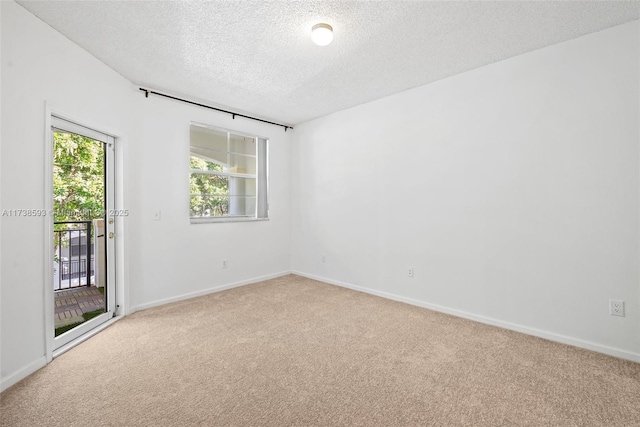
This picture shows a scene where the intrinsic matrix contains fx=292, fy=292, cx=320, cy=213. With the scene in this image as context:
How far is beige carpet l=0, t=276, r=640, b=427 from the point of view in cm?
169

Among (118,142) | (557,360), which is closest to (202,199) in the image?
(118,142)

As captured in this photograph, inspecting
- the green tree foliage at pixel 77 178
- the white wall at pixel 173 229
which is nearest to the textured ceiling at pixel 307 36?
the white wall at pixel 173 229

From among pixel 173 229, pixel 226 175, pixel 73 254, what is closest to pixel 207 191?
pixel 226 175

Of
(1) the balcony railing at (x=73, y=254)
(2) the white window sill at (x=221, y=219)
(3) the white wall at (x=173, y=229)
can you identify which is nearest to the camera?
(1) the balcony railing at (x=73, y=254)

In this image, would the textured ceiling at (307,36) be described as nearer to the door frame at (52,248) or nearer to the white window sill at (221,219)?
the door frame at (52,248)

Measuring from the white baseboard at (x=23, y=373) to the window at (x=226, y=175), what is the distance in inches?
82.9

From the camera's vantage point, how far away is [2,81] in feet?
6.25

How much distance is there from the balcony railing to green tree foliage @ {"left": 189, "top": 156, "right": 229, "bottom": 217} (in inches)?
48.3

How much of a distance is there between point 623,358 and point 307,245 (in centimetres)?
373

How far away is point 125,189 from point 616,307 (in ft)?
15.6

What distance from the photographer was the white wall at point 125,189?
1.99m

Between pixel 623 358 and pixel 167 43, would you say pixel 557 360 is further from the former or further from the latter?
pixel 167 43

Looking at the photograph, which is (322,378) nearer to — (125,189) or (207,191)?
(125,189)

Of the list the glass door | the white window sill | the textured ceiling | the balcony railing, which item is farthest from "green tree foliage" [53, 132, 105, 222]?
the white window sill
